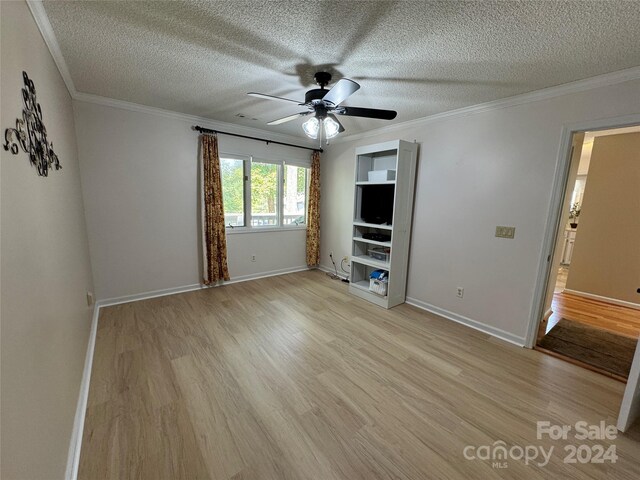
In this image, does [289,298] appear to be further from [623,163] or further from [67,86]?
[623,163]

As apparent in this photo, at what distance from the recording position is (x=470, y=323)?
3021 mm

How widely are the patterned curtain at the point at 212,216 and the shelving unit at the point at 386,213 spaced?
2.02 metres

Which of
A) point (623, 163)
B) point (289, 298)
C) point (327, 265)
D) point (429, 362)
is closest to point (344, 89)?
point (429, 362)

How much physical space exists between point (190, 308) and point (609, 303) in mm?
6017

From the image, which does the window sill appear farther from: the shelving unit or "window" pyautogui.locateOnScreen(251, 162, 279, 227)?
the shelving unit

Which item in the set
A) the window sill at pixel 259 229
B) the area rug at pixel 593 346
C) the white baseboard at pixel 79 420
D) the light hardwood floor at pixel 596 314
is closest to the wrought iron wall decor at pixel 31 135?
the white baseboard at pixel 79 420

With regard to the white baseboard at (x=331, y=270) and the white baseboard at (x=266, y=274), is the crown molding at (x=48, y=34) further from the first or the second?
the white baseboard at (x=331, y=270)

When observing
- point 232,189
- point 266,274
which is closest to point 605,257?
point 266,274

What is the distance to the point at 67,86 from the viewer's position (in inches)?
98.5

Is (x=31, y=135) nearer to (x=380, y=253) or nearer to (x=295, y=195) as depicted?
(x=380, y=253)

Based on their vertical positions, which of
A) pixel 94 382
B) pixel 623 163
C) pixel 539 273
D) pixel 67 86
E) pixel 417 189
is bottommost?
pixel 94 382

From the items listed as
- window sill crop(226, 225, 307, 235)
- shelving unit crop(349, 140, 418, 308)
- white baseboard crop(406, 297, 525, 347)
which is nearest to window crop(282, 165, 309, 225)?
window sill crop(226, 225, 307, 235)

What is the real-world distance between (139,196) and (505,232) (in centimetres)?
435

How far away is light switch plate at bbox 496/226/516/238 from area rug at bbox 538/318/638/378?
1184 mm
